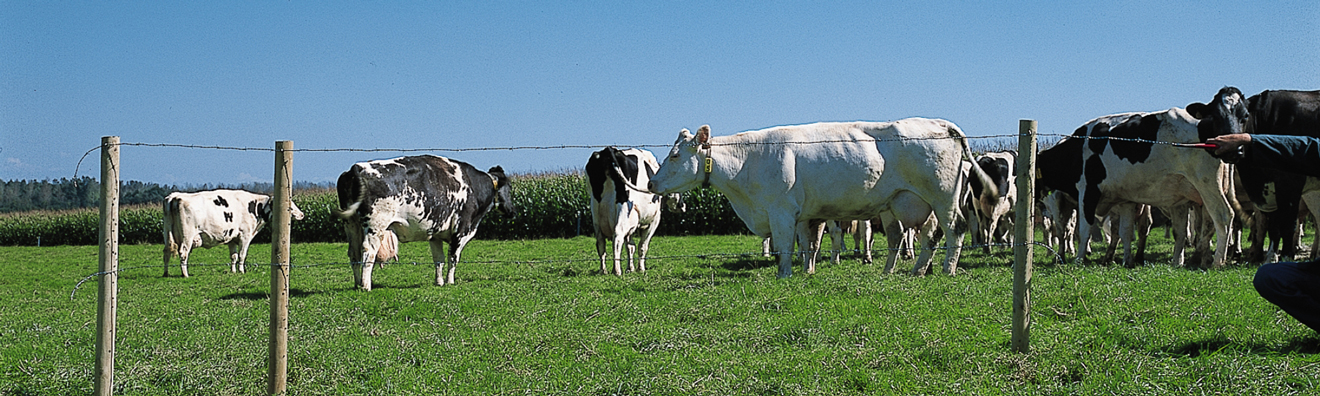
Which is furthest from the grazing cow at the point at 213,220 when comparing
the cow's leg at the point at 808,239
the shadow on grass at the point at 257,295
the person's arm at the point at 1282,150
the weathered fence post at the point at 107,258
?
the person's arm at the point at 1282,150

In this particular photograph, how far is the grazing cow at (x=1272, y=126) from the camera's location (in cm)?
1035

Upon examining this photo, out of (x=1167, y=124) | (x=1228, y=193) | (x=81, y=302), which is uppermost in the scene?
(x=1167, y=124)

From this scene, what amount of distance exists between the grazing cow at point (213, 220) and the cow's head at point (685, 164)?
9704 mm

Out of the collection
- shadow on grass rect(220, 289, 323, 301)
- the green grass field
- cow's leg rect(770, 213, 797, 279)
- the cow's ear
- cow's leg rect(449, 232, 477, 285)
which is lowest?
shadow on grass rect(220, 289, 323, 301)

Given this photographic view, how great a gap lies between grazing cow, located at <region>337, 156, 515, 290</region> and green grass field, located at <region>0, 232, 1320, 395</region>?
1.29 meters

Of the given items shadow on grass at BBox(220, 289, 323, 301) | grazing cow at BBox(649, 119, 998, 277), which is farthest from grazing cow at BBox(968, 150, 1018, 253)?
shadow on grass at BBox(220, 289, 323, 301)

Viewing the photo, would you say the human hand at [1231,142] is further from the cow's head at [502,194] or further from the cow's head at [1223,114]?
the cow's head at [502,194]

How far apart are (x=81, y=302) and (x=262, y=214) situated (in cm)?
823

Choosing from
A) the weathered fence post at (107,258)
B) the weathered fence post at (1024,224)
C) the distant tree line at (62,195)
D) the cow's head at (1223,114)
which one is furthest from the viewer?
the distant tree line at (62,195)

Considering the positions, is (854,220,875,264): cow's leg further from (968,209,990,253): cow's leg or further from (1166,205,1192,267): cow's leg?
(1166,205,1192,267): cow's leg

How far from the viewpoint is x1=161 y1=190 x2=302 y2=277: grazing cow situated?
1784cm

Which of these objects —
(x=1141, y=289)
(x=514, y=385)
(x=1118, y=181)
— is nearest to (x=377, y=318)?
(x=514, y=385)

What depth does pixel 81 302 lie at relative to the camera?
12109 mm

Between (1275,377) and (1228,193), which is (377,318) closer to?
(1275,377)
